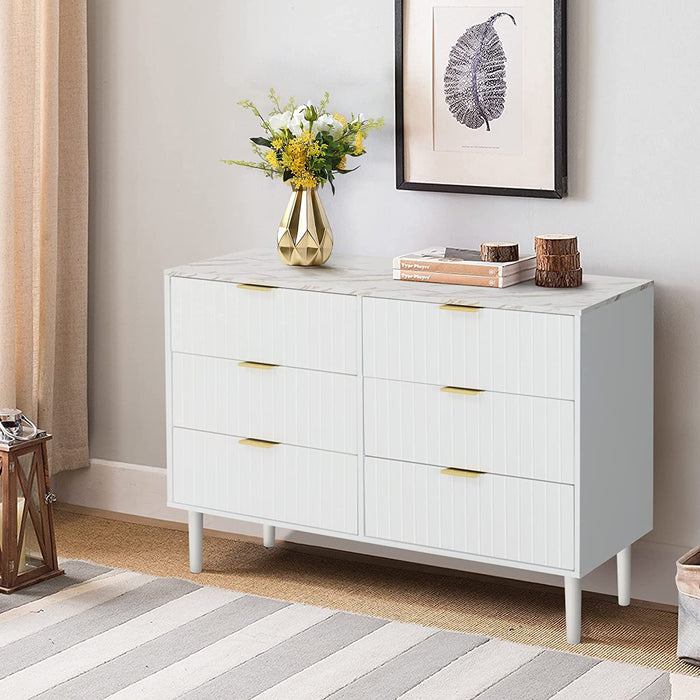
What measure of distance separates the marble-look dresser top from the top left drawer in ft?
0.08

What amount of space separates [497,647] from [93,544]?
1235 mm

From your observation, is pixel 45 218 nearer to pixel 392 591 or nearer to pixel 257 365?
pixel 257 365

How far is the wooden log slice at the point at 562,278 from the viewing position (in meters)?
2.83

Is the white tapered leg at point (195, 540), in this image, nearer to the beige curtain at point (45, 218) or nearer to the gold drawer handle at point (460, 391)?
the beige curtain at point (45, 218)

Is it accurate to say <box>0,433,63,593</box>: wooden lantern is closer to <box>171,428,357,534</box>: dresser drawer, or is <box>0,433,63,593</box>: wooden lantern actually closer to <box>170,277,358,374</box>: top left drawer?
<box>171,428,357,534</box>: dresser drawer

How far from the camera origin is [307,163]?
10.1 feet

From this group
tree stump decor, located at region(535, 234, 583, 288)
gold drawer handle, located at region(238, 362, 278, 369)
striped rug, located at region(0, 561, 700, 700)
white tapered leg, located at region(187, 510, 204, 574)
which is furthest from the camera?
white tapered leg, located at region(187, 510, 204, 574)

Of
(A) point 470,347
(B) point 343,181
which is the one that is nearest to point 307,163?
(B) point 343,181

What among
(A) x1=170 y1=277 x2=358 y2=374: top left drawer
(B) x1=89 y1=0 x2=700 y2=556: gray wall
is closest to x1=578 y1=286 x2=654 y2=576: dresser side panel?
(B) x1=89 y1=0 x2=700 y2=556: gray wall

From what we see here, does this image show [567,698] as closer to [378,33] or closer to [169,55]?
[378,33]

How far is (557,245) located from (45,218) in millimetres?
1492

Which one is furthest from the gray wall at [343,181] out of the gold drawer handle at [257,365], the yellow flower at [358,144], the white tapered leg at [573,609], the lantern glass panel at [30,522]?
the lantern glass panel at [30,522]

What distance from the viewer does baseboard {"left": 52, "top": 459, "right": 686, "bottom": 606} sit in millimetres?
3072

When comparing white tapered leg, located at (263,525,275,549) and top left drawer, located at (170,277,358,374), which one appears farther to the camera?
white tapered leg, located at (263,525,275,549)
